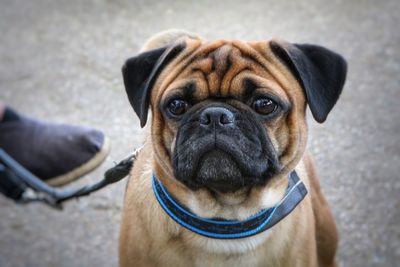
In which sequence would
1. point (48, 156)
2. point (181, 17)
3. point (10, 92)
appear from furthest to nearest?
point (181, 17)
point (10, 92)
point (48, 156)

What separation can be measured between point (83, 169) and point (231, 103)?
1283mm

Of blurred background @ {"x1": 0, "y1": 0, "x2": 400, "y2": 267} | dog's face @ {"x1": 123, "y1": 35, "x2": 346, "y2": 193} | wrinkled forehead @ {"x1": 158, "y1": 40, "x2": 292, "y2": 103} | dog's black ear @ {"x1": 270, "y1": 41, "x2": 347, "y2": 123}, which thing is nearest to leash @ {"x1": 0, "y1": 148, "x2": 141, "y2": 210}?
blurred background @ {"x1": 0, "y1": 0, "x2": 400, "y2": 267}

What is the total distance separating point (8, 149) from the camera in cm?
304

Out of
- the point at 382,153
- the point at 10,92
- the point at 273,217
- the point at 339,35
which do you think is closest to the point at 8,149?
the point at 10,92

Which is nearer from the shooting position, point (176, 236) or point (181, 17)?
point (176, 236)

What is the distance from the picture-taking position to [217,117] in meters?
1.80

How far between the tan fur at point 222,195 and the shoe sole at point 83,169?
0.88 meters

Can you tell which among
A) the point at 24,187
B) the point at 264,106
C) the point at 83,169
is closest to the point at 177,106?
the point at 264,106

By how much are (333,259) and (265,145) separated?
109 cm

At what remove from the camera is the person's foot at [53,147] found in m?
2.93

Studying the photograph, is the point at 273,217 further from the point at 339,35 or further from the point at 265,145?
the point at 339,35

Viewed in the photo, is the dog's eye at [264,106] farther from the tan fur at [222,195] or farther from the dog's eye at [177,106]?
the dog's eye at [177,106]

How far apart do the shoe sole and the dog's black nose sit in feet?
4.10

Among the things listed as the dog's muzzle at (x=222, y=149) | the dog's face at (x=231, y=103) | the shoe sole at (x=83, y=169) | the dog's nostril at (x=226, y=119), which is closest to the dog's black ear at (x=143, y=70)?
the dog's face at (x=231, y=103)
